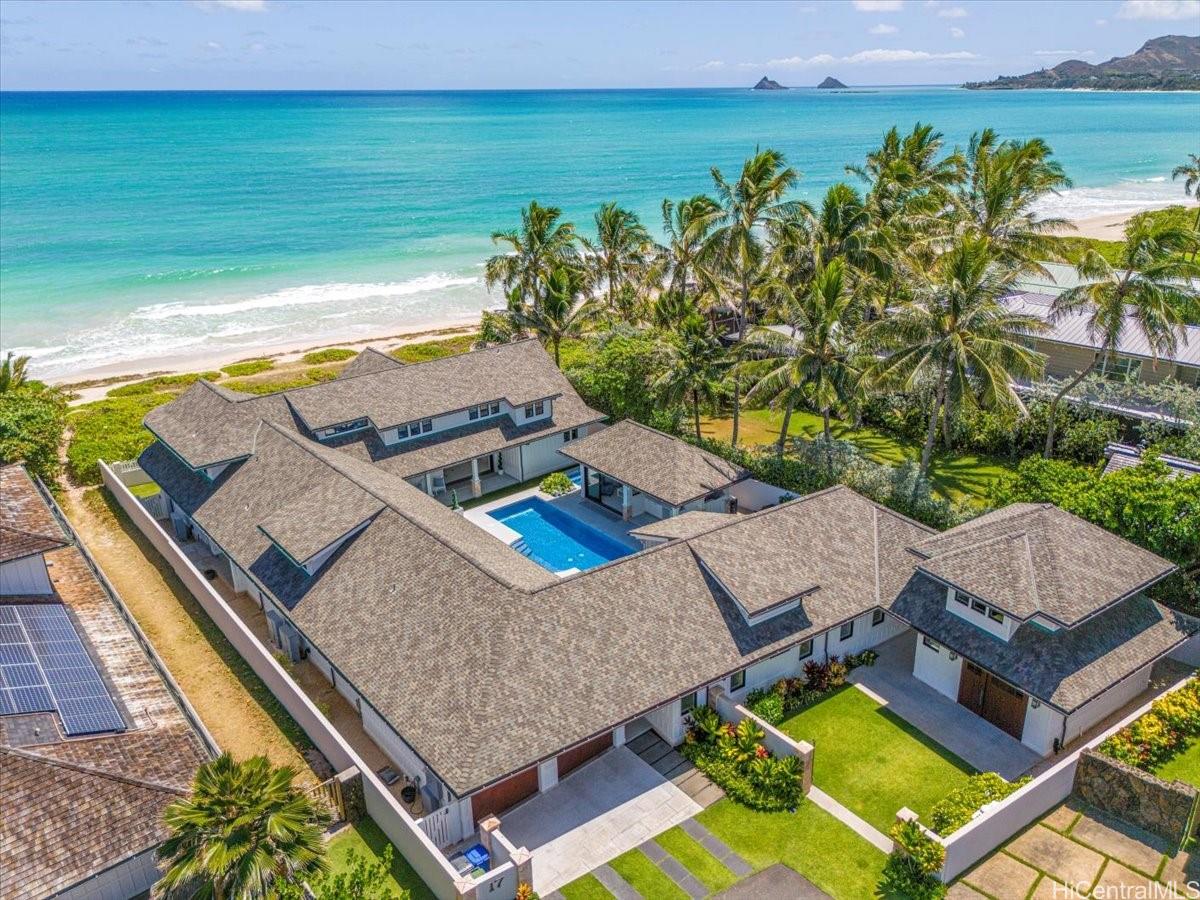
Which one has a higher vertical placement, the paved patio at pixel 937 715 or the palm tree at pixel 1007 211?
the palm tree at pixel 1007 211

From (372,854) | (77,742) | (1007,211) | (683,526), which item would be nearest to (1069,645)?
(683,526)

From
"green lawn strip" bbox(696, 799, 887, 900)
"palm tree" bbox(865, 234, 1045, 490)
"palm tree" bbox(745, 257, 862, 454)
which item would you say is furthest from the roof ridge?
"palm tree" bbox(865, 234, 1045, 490)

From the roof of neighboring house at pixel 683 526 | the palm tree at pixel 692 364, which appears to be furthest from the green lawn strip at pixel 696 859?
the palm tree at pixel 692 364

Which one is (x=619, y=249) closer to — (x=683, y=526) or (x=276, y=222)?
(x=683, y=526)

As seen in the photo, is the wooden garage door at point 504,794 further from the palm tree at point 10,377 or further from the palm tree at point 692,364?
the palm tree at point 10,377

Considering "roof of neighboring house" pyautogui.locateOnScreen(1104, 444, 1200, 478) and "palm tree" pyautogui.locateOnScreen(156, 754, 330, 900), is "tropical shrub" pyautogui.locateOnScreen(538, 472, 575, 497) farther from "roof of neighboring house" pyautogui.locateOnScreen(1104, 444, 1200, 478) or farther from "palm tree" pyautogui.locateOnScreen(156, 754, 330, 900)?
"palm tree" pyautogui.locateOnScreen(156, 754, 330, 900)
